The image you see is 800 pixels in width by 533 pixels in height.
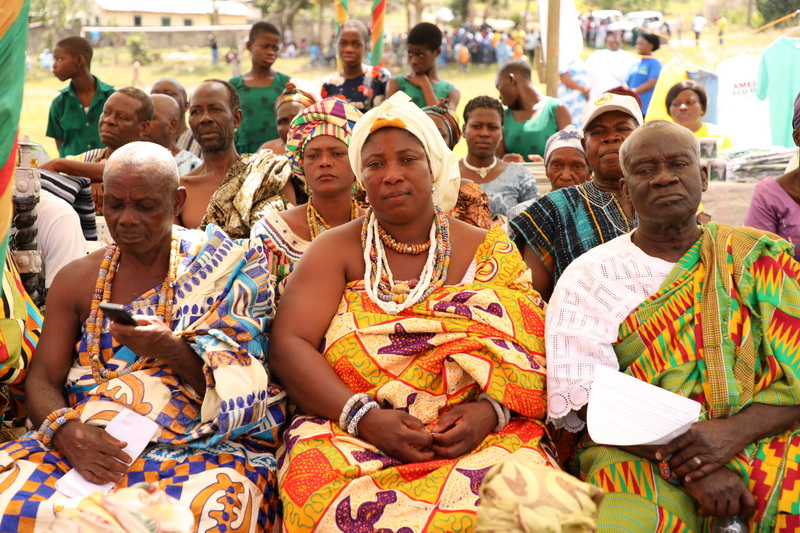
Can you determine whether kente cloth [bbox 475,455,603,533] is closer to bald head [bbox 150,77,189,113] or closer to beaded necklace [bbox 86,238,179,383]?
beaded necklace [bbox 86,238,179,383]

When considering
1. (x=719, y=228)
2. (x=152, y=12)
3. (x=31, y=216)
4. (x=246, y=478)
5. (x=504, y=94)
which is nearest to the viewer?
(x=246, y=478)

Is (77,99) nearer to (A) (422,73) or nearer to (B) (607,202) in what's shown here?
(A) (422,73)

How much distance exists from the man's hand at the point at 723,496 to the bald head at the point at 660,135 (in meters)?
1.27

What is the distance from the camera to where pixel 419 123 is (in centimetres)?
364

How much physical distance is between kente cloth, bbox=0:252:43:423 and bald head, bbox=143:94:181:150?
9.08 ft

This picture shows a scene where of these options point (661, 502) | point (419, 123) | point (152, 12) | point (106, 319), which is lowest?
point (661, 502)

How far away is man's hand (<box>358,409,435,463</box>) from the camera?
308 cm

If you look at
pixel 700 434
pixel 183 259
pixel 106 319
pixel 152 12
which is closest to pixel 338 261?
pixel 183 259

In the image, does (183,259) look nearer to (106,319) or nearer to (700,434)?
(106,319)

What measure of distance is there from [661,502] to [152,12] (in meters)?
50.7

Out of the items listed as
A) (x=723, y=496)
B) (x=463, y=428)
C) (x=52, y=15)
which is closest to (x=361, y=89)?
(x=463, y=428)

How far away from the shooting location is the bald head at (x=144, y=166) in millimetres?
3287

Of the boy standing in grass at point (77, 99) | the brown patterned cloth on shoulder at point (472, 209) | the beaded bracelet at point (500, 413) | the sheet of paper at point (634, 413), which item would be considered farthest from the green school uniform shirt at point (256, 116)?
the sheet of paper at point (634, 413)

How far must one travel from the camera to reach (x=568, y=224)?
413 centimetres
